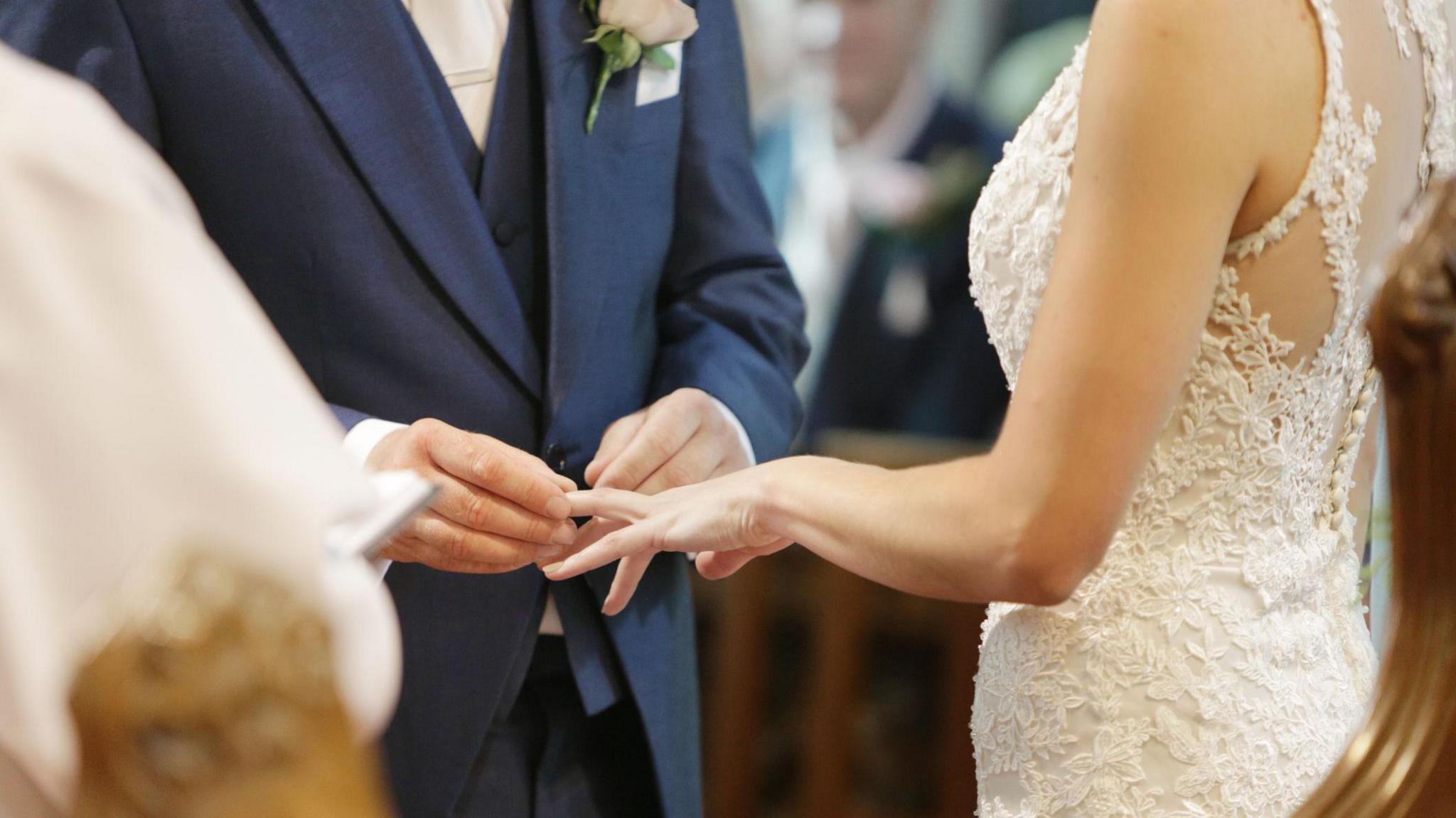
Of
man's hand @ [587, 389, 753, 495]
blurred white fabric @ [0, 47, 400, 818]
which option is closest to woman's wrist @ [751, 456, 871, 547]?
man's hand @ [587, 389, 753, 495]

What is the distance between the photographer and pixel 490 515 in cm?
146

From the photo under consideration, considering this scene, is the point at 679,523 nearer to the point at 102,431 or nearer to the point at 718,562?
the point at 718,562

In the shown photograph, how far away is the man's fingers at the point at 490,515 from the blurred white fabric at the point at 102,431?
800 millimetres

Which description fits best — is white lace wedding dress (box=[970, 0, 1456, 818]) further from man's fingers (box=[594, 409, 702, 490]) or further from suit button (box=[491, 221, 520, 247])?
suit button (box=[491, 221, 520, 247])

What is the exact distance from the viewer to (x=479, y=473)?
1.45 metres

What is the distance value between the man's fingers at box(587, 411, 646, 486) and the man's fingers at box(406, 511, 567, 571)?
176 mm

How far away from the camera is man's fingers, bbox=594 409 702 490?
1.62m

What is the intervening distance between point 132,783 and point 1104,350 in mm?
795

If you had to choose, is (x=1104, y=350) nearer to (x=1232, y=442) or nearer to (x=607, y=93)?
(x=1232, y=442)

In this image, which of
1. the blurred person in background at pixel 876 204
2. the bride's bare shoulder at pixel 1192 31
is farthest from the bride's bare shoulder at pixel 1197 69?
the blurred person in background at pixel 876 204

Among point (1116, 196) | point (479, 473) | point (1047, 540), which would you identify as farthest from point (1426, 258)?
point (479, 473)

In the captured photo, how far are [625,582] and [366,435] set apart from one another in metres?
0.32

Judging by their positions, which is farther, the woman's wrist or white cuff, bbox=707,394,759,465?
white cuff, bbox=707,394,759,465

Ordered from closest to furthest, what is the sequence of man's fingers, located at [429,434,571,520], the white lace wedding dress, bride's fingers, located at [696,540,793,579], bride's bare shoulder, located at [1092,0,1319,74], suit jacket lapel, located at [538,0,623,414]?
bride's bare shoulder, located at [1092,0,1319,74] → the white lace wedding dress → man's fingers, located at [429,434,571,520] → bride's fingers, located at [696,540,793,579] → suit jacket lapel, located at [538,0,623,414]
